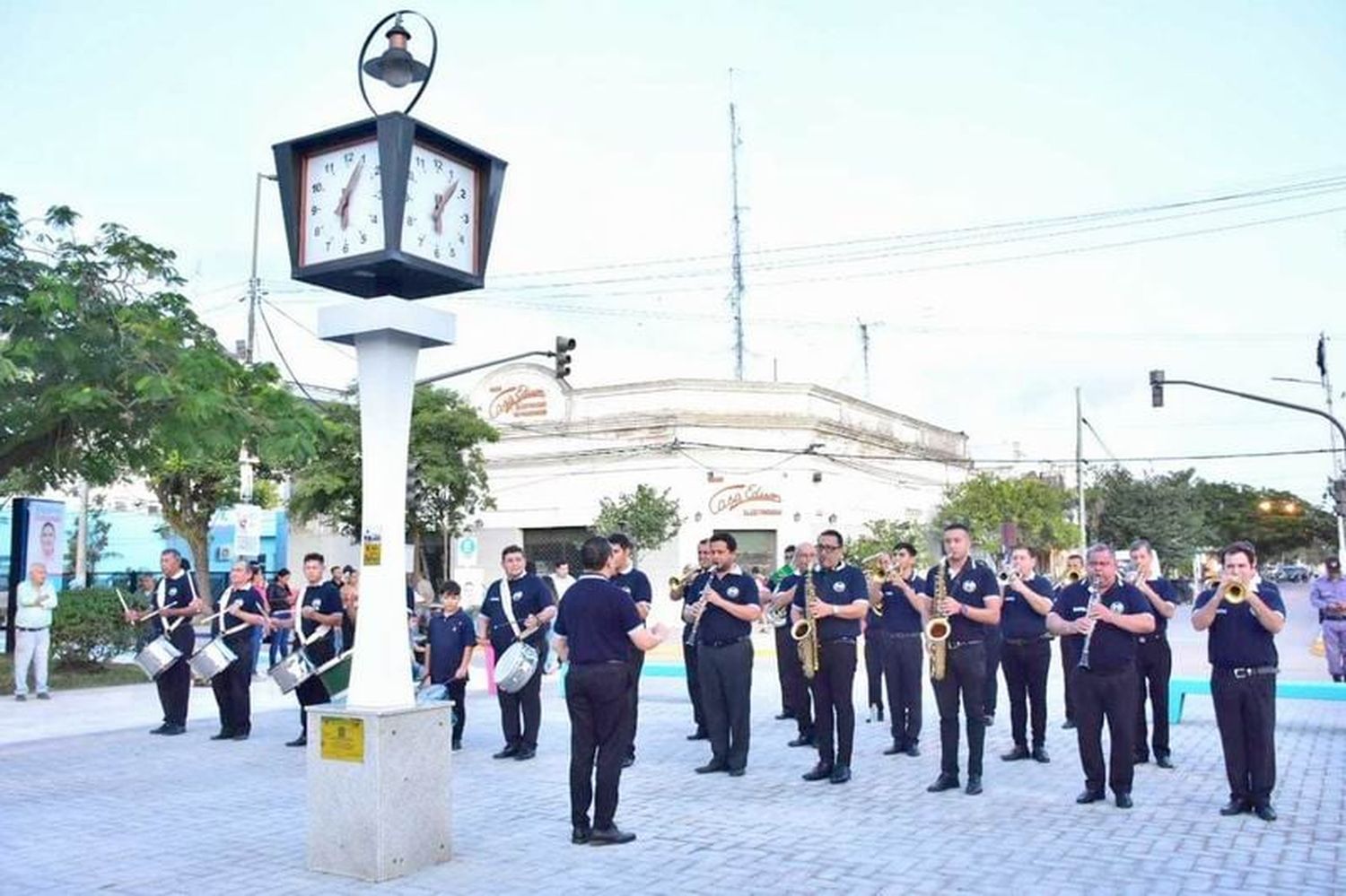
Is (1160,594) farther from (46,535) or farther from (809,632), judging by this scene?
(46,535)

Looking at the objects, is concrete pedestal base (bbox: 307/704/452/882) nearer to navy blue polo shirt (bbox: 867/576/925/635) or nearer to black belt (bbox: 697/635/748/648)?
black belt (bbox: 697/635/748/648)

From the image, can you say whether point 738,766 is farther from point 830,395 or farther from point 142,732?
point 830,395

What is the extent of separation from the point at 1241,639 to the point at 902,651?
142 inches

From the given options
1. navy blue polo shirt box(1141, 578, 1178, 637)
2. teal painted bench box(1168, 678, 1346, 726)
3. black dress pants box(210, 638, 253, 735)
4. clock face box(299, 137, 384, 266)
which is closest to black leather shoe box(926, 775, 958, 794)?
navy blue polo shirt box(1141, 578, 1178, 637)

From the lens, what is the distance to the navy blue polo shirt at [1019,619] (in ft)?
37.5

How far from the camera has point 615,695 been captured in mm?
7938

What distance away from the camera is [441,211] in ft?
26.1

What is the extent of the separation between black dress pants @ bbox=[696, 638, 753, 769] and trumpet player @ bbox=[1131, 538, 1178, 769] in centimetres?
346

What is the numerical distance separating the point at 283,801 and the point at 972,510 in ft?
129

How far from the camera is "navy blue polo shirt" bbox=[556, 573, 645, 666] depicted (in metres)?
8.00

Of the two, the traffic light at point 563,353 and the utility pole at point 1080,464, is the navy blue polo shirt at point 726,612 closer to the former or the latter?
the traffic light at point 563,353

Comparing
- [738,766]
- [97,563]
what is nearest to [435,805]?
[738,766]

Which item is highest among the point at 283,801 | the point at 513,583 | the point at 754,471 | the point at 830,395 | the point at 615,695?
the point at 830,395

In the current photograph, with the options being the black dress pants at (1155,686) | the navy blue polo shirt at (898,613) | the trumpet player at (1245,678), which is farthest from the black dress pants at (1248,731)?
the navy blue polo shirt at (898,613)
